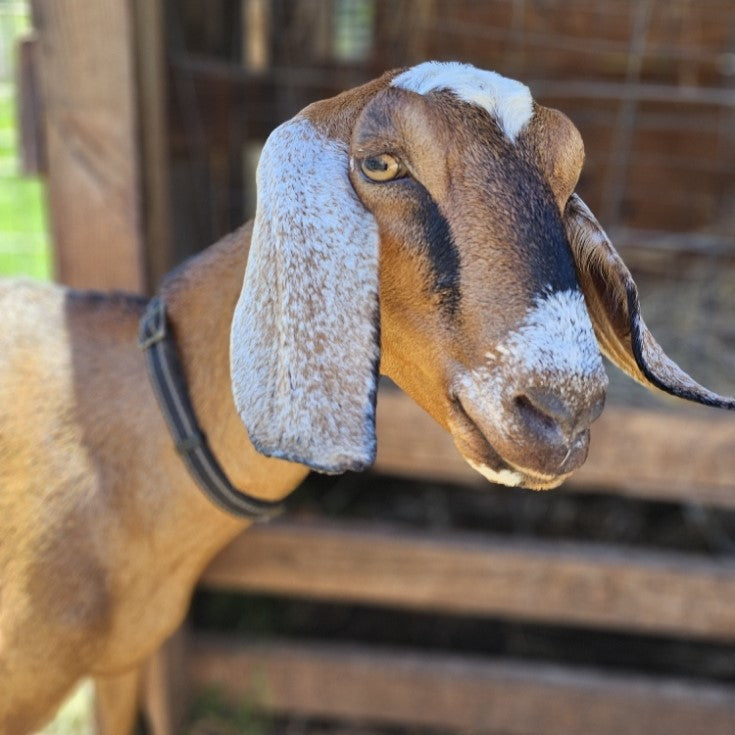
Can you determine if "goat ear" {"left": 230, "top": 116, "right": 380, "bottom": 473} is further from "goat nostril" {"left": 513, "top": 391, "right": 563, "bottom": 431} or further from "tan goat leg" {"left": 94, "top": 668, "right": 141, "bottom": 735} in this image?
"tan goat leg" {"left": 94, "top": 668, "right": 141, "bottom": 735}

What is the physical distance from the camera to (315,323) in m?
1.32

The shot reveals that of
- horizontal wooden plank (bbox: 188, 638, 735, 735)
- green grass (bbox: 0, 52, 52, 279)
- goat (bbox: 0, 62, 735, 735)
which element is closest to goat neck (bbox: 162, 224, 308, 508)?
goat (bbox: 0, 62, 735, 735)

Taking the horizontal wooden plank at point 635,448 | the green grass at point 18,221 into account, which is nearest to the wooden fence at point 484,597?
the horizontal wooden plank at point 635,448

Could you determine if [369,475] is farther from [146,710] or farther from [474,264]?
[474,264]

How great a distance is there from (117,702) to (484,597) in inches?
48.0

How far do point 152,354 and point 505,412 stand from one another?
2.91 feet

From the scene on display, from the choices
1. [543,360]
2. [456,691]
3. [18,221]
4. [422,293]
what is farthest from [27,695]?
[18,221]

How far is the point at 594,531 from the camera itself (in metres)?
3.74

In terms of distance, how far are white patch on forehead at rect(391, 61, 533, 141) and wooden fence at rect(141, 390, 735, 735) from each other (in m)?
1.34

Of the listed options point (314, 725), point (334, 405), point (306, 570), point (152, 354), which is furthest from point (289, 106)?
point (334, 405)

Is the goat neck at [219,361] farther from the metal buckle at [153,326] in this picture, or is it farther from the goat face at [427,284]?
the goat face at [427,284]

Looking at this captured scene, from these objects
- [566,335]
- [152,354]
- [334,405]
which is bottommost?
[152,354]

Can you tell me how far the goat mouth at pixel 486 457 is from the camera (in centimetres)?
135

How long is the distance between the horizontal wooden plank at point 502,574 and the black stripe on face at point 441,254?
5.36 ft
